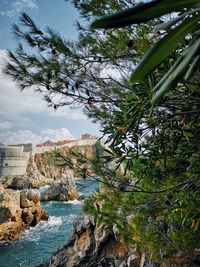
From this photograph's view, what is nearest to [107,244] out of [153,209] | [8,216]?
[153,209]

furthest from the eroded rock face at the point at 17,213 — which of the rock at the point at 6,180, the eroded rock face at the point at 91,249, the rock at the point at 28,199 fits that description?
the rock at the point at 6,180

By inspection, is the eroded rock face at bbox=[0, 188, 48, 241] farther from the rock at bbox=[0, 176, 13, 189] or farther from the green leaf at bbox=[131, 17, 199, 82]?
the rock at bbox=[0, 176, 13, 189]

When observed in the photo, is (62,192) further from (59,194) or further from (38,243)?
(38,243)

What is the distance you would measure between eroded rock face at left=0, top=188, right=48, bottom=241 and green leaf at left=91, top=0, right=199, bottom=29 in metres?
19.5

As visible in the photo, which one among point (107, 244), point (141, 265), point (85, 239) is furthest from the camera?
point (85, 239)

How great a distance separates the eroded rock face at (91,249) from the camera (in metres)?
8.74

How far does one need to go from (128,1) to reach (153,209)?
285cm

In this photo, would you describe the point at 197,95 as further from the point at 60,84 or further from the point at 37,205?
the point at 37,205

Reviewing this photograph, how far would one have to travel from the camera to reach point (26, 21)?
4195 mm

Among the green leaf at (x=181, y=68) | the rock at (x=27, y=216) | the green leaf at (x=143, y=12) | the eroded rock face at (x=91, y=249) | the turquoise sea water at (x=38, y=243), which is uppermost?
the green leaf at (x=143, y=12)

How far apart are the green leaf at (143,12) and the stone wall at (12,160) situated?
5094cm

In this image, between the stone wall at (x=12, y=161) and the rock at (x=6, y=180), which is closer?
the rock at (x=6, y=180)

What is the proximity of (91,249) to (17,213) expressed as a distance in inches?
470

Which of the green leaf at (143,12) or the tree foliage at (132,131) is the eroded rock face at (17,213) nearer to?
the tree foliage at (132,131)
